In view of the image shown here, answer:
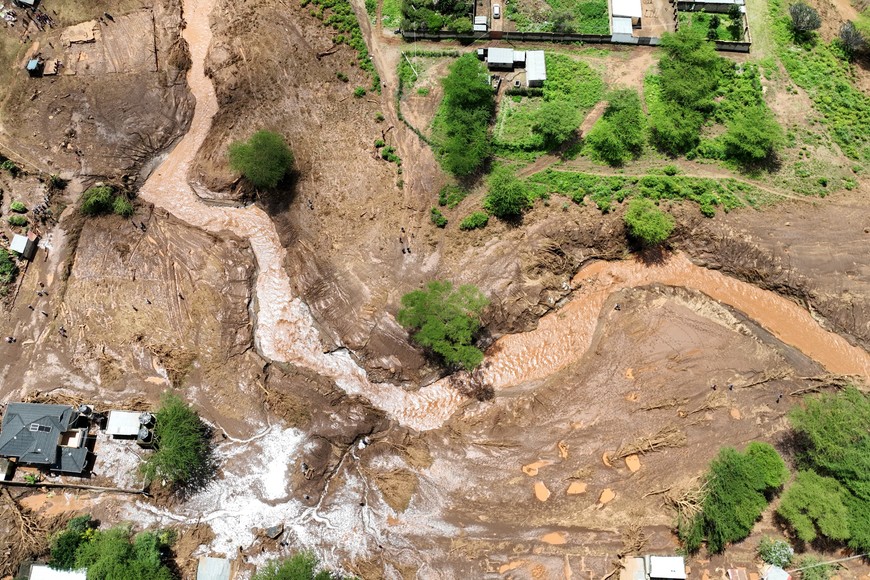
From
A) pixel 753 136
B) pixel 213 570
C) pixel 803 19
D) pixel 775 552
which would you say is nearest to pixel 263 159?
pixel 213 570

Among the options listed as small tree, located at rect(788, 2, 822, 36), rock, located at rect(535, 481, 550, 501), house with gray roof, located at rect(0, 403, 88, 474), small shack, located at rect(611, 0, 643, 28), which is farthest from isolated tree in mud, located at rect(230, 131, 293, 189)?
small tree, located at rect(788, 2, 822, 36)

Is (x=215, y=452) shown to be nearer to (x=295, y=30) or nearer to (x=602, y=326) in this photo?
(x=602, y=326)

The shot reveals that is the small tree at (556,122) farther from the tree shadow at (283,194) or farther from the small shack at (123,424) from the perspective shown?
the small shack at (123,424)

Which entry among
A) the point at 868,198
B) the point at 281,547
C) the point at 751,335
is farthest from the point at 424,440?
the point at 868,198

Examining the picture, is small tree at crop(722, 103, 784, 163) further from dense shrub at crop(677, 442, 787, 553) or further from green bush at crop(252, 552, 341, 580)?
green bush at crop(252, 552, 341, 580)

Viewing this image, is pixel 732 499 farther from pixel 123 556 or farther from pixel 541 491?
pixel 123 556

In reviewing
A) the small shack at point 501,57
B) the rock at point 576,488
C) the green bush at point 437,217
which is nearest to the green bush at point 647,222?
the green bush at point 437,217
